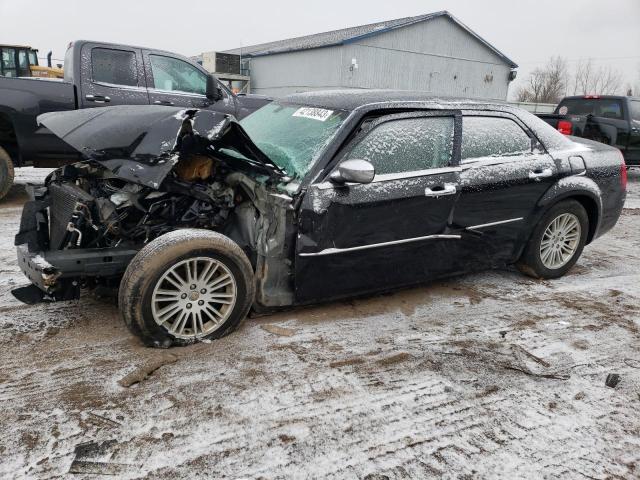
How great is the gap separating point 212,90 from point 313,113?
3792mm

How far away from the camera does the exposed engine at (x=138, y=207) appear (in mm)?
3158

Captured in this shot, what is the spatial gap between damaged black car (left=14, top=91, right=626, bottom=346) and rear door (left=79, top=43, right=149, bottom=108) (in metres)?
3.10

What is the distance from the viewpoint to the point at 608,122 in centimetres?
1049

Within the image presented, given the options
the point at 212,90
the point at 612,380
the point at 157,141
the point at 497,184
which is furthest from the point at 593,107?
the point at 157,141

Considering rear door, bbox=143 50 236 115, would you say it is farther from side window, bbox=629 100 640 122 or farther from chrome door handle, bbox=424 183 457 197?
side window, bbox=629 100 640 122

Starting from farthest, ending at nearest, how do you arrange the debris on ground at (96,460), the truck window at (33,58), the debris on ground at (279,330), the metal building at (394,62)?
1. the metal building at (394,62)
2. the truck window at (33,58)
3. the debris on ground at (279,330)
4. the debris on ground at (96,460)

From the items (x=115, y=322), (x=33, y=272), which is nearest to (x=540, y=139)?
(x=115, y=322)

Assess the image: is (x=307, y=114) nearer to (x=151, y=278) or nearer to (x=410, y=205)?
(x=410, y=205)

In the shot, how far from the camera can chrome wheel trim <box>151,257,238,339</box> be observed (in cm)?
296

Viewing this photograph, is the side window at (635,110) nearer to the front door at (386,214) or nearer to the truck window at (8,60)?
the front door at (386,214)

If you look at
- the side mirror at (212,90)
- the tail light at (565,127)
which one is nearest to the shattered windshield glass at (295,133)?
the side mirror at (212,90)

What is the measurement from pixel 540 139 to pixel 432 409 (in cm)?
268

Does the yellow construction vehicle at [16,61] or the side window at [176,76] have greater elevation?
the yellow construction vehicle at [16,61]

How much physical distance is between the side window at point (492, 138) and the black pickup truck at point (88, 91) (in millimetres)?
4245
